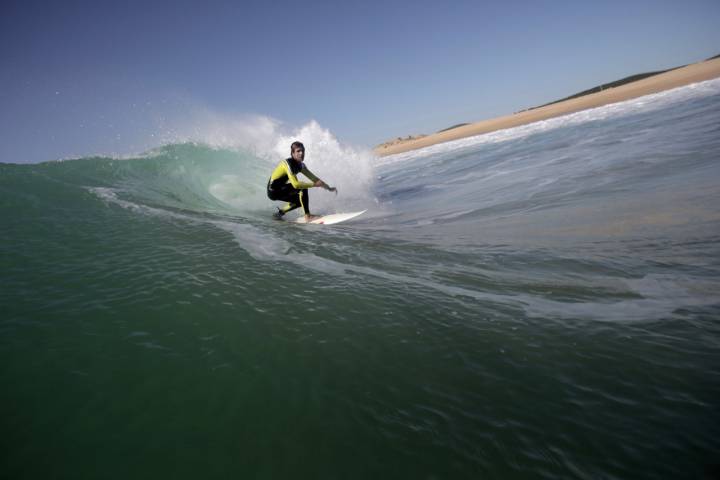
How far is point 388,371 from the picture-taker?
2.09 m

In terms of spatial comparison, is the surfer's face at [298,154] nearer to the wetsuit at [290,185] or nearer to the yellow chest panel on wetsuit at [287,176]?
the wetsuit at [290,185]

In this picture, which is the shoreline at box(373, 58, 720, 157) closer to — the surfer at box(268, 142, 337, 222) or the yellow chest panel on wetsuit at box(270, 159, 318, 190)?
the surfer at box(268, 142, 337, 222)

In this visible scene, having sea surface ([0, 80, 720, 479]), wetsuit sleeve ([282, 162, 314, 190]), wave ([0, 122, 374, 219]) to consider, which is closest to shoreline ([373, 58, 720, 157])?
wave ([0, 122, 374, 219])

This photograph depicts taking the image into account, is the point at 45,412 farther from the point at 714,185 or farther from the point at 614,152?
the point at 614,152

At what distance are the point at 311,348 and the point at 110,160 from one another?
1183 cm

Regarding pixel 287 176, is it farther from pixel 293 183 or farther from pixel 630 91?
pixel 630 91

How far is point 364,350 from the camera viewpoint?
2.30m

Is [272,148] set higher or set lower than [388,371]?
higher

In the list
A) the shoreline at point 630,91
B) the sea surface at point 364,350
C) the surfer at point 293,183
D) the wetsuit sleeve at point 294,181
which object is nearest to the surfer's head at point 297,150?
the surfer at point 293,183

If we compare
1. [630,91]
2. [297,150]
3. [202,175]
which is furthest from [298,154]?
[630,91]

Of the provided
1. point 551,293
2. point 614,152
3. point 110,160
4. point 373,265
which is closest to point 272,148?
point 110,160

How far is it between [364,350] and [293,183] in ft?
21.2

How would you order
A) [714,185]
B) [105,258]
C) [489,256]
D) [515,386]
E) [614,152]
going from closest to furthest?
[515,386], [105,258], [489,256], [714,185], [614,152]

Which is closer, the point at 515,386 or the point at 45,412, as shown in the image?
the point at 45,412
